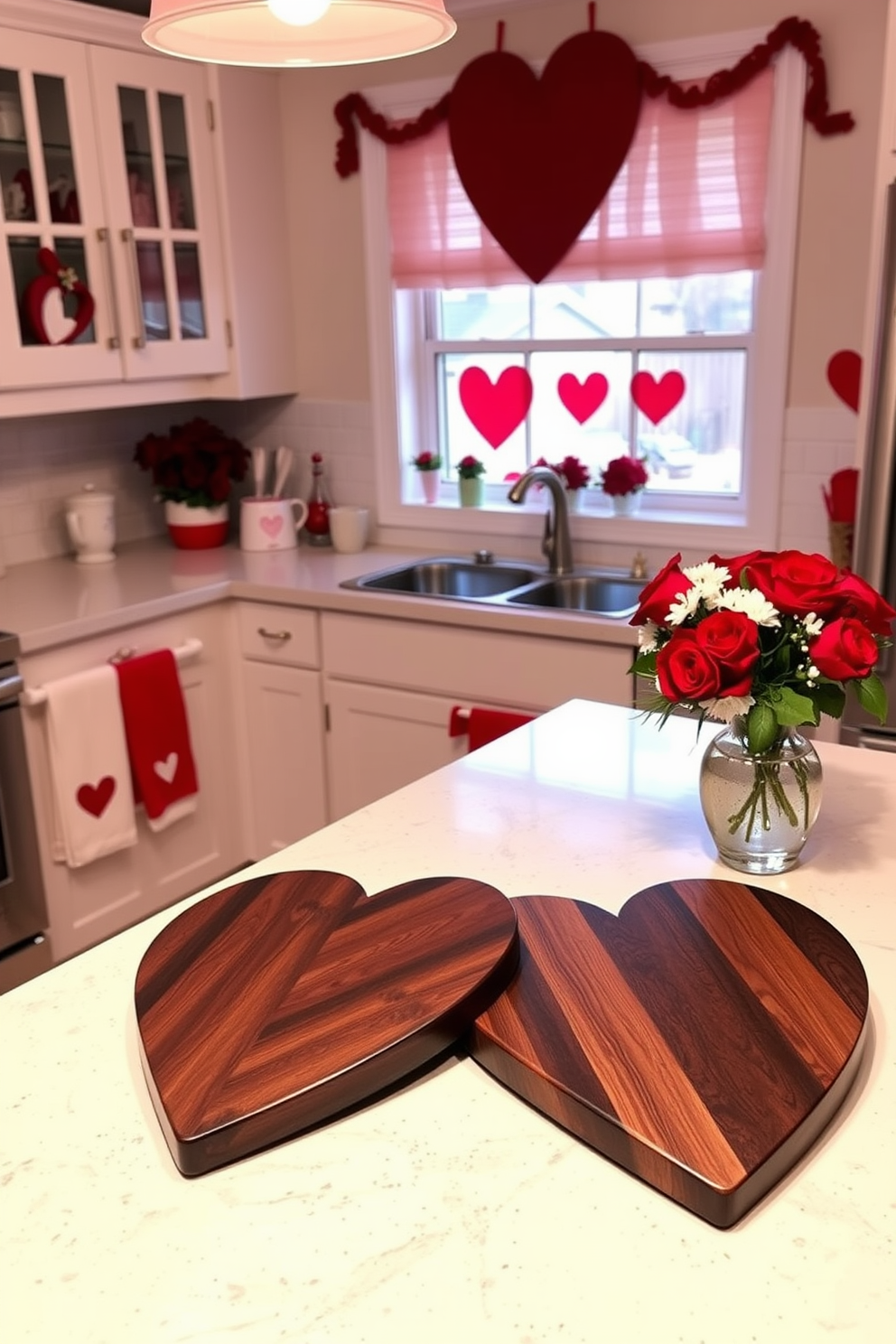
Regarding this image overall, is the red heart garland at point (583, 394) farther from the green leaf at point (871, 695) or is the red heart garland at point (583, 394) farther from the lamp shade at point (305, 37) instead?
the green leaf at point (871, 695)

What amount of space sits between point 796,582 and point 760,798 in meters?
0.25

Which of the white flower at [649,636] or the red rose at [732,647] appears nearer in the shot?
the red rose at [732,647]

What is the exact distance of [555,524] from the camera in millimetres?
3119

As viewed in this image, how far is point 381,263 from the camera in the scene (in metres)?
3.38

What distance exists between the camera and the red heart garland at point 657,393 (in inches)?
121

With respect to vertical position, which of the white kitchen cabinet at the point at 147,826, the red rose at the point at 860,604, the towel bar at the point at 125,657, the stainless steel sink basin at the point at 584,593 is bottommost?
the white kitchen cabinet at the point at 147,826

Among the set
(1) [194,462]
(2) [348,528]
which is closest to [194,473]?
(1) [194,462]

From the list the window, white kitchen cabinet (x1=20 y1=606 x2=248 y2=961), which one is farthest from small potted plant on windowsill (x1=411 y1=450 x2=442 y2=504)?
white kitchen cabinet (x1=20 y1=606 x2=248 y2=961)

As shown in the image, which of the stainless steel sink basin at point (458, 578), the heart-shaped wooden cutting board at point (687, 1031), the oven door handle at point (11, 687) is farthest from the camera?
the stainless steel sink basin at point (458, 578)

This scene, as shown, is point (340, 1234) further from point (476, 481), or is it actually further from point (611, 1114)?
point (476, 481)

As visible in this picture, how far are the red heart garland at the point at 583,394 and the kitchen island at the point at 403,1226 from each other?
2.20m

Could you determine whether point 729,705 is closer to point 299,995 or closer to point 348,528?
point 299,995

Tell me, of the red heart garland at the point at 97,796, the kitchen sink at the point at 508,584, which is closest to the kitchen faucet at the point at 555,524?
the kitchen sink at the point at 508,584

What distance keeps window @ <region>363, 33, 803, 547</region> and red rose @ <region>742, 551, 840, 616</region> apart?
5.45 ft
